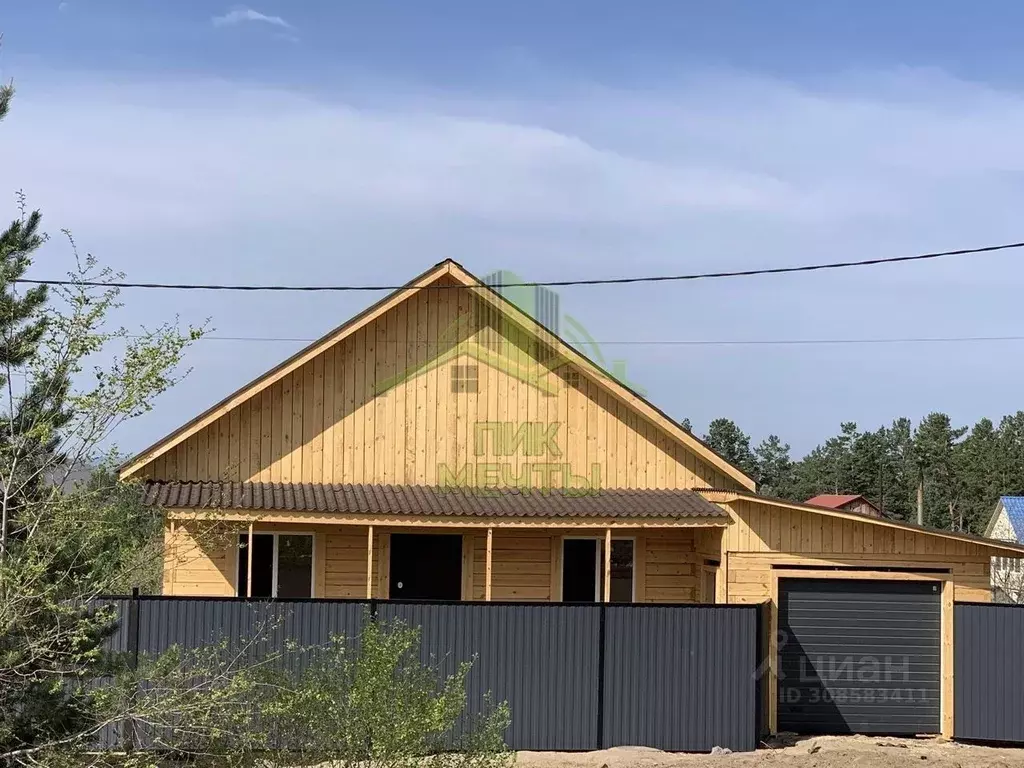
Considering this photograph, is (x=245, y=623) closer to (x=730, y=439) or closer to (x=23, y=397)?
(x=23, y=397)

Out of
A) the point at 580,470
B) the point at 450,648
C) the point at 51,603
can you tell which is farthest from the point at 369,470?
the point at 51,603

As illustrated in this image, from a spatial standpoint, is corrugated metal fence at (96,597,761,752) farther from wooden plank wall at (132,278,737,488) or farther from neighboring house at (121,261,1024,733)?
wooden plank wall at (132,278,737,488)

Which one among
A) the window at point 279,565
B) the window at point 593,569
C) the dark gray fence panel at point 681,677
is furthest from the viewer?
the window at point 593,569

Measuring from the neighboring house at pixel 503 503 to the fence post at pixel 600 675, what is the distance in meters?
2.25

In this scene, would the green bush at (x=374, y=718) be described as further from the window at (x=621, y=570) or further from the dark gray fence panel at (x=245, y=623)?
the window at (x=621, y=570)

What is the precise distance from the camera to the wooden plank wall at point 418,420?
59.7ft

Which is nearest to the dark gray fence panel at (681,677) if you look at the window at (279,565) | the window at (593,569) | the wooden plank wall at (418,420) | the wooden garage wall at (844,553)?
the wooden garage wall at (844,553)

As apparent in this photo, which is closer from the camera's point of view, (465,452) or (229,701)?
(229,701)

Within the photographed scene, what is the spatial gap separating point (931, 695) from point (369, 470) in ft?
29.3

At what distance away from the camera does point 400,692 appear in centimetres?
938

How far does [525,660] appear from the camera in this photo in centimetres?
1473

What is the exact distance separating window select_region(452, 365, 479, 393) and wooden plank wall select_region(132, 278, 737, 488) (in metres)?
0.11

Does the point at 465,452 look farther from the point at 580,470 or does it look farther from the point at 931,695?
the point at 931,695

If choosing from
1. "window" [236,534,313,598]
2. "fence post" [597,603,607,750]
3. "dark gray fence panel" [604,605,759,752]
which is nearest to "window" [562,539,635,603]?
"window" [236,534,313,598]
